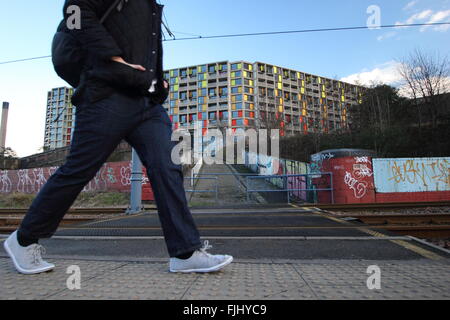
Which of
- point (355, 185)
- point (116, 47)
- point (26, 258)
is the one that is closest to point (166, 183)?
point (116, 47)

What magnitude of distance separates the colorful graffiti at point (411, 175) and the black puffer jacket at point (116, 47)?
1255cm

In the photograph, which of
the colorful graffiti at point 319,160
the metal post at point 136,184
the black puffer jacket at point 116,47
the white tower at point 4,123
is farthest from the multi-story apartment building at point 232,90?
the black puffer jacket at point 116,47

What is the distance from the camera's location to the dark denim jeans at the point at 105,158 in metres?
1.72

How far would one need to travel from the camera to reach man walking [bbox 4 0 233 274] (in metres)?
1.68

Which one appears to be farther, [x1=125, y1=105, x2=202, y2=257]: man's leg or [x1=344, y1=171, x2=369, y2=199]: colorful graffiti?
[x1=344, y1=171, x2=369, y2=199]: colorful graffiti

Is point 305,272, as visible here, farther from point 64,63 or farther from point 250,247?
point 64,63

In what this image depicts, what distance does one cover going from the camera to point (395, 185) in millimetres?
12133

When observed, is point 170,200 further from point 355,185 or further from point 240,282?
point 355,185

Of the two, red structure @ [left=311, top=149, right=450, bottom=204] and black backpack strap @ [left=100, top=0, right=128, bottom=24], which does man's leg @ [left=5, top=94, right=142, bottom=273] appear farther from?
red structure @ [left=311, top=149, right=450, bottom=204]

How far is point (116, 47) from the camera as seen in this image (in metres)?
1.66

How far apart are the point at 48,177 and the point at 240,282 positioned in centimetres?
1850

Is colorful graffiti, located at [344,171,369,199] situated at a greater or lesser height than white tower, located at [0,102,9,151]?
lesser

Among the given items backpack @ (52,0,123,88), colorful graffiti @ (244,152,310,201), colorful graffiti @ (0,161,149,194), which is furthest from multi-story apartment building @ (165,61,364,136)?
backpack @ (52,0,123,88)

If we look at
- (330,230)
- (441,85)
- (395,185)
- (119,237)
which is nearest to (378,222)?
(330,230)
